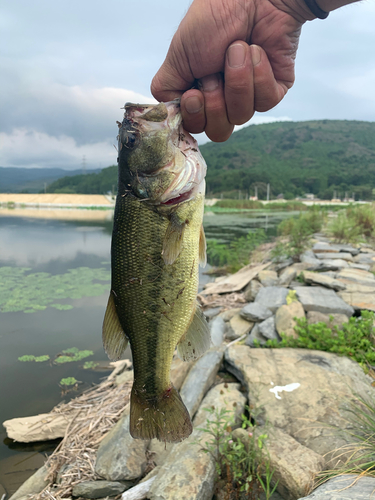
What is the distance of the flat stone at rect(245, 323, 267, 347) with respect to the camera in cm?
514

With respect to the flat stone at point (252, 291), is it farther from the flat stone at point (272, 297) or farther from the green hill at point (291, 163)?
the green hill at point (291, 163)

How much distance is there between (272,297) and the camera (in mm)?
6574

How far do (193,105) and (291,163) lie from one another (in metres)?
124

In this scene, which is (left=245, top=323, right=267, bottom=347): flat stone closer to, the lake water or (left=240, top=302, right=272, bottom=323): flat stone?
(left=240, top=302, right=272, bottom=323): flat stone

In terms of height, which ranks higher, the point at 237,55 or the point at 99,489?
the point at 237,55

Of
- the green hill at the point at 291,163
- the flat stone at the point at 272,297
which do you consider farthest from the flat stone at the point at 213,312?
the green hill at the point at 291,163

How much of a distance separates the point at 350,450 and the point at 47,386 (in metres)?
4.70

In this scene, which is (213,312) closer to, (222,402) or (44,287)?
(222,402)

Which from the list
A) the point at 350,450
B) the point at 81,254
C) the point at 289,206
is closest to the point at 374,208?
the point at 81,254

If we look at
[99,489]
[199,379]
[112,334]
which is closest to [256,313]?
[199,379]

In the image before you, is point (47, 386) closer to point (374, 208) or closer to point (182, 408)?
point (182, 408)

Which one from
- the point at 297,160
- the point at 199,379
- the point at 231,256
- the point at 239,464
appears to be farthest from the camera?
the point at 297,160

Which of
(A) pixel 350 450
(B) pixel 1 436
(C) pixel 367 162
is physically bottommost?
(B) pixel 1 436

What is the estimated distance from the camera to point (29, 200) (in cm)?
5441
